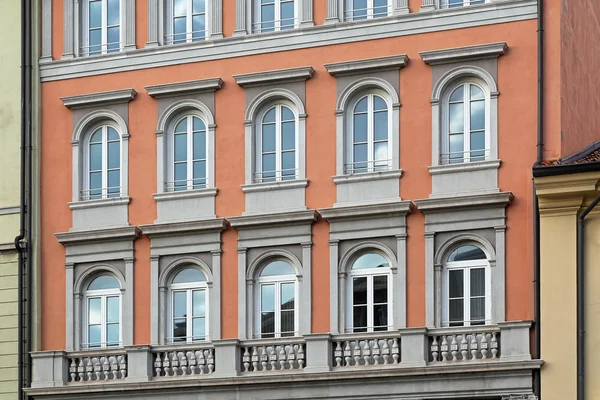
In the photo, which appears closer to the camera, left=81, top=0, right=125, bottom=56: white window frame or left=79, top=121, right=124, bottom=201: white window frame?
left=79, top=121, right=124, bottom=201: white window frame

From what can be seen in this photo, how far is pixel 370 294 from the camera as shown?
1558 inches

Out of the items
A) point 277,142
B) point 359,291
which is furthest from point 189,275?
point 359,291

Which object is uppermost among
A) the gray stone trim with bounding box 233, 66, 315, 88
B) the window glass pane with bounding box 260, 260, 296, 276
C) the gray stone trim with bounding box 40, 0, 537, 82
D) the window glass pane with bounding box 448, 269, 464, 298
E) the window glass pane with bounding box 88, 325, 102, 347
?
the gray stone trim with bounding box 40, 0, 537, 82

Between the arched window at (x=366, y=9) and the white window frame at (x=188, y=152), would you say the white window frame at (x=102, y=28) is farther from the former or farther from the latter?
the arched window at (x=366, y=9)

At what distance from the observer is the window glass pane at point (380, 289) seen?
39.4m

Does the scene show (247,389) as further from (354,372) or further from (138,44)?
(138,44)

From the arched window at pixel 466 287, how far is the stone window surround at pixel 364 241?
96 cm

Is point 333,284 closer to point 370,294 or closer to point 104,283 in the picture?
point 370,294

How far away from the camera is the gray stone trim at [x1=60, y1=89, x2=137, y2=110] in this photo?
4194 cm

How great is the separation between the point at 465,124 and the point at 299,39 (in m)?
4.34

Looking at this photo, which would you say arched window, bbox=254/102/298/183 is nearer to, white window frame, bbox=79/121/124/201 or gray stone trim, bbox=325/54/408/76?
gray stone trim, bbox=325/54/408/76

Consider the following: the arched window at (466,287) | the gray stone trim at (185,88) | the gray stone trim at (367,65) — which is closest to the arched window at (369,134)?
the gray stone trim at (367,65)

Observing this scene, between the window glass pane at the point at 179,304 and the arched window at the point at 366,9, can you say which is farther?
the window glass pane at the point at 179,304

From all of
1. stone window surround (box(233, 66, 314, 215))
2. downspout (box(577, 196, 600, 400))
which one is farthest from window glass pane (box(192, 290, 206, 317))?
downspout (box(577, 196, 600, 400))
